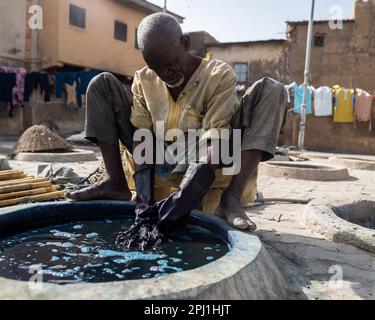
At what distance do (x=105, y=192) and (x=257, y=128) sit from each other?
1094 millimetres

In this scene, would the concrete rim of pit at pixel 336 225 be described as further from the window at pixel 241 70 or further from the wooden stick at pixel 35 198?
the window at pixel 241 70

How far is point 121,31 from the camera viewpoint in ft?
63.1

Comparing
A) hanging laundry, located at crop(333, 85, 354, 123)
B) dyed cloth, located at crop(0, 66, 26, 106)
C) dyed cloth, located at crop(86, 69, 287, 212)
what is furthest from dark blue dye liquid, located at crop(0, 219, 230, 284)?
hanging laundry, located at crop(333, 85, 354, 123)

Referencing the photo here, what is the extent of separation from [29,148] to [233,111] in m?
5.95

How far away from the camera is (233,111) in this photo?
251 centimetres

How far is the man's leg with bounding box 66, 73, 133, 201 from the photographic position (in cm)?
265

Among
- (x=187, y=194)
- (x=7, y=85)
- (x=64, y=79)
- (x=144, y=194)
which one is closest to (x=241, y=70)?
(x=64, y=79)

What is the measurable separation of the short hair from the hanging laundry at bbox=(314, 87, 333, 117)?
51.9 feet

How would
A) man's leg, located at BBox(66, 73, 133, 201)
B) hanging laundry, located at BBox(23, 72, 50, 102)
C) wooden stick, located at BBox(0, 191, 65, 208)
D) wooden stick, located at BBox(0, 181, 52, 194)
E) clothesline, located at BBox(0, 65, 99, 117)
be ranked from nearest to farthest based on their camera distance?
man's leg, located at BBox(66, 73, 133, 201) < wooden stick, located at BBox(0, 191, 65, 208) < wooden stick, located at BBox(0, 181, 52, 194) < clothesline, located at BBox(0, 65, 99, 117) < hanging laundry, located at BBox(23, 72, 50, 102)

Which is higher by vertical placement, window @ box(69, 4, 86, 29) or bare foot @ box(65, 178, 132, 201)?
window @ box(69, 4, 86, 29)

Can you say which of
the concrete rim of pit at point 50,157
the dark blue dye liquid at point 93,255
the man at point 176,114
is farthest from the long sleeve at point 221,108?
the concrete rim of pit at point 50,157

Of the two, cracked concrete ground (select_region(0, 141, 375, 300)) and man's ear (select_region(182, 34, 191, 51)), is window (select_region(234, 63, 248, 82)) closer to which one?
cracked concrete ground (select_region(0, 141, 375, 300))
